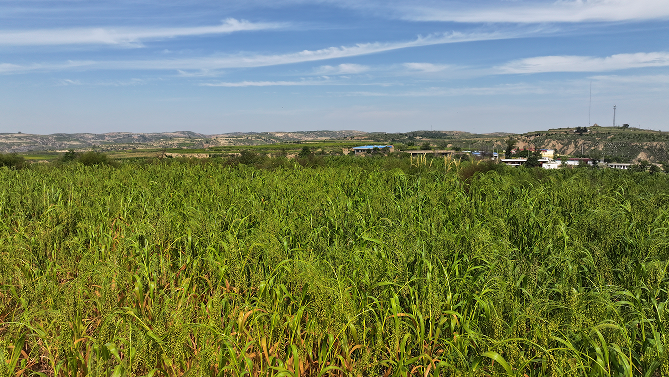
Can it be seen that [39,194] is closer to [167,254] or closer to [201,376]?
[167,254]

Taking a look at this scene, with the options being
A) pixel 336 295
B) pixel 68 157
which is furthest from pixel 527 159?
pixel 336 295

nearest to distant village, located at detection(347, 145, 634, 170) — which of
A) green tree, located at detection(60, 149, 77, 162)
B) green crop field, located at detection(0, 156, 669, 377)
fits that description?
green crop field, located at detection(0, 156, 669, 377)

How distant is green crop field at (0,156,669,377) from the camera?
2393 mm

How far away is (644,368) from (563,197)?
534cm

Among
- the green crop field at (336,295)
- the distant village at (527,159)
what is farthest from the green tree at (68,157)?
the distant village at (527,159)

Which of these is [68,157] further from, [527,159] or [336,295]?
[527,159]

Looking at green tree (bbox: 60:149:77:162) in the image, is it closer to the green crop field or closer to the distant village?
the green crop field

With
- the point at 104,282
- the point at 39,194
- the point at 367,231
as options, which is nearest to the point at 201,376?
the point at 104,282

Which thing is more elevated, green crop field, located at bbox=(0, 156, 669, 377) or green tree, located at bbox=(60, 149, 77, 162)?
green tree, located at bbox=(60, 149, 77, 162)

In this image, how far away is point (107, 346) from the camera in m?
2.34

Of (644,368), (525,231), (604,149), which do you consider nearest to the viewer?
(644,368)

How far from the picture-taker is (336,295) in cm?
280

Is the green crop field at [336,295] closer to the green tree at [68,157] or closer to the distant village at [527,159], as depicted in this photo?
the green tree at [68,157]

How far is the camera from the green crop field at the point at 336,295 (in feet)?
7.85
